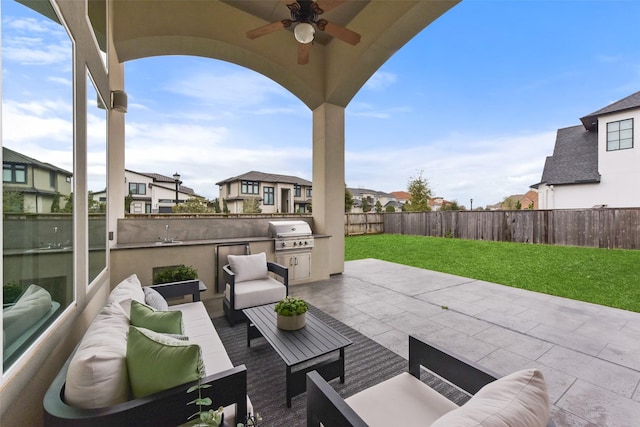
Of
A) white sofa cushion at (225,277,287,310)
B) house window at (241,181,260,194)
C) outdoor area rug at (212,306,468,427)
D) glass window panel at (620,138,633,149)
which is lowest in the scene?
outdoor area rug at (212,306,468,427)

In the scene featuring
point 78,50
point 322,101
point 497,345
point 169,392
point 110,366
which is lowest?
point 497,345

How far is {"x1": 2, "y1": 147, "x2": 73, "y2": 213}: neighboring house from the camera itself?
102cm

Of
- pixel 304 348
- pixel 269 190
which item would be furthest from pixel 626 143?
pixel 304 348

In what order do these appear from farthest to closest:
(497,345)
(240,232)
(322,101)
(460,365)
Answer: (322,101), (240,232), (497,345), (460,365)

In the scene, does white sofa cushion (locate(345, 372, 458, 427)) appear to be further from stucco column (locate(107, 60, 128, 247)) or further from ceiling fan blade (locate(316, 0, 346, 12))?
stucco column (locate(107, 60, 128, 247))

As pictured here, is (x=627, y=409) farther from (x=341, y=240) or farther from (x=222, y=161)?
(x=222, y=161)

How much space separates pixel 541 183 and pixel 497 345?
42.6 ft

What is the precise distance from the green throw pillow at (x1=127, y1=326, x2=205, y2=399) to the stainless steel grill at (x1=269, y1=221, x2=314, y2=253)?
3.59 metres

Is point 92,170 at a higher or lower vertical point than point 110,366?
higher

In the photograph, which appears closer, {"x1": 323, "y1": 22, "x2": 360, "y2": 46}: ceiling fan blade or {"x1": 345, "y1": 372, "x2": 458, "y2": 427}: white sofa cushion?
{"x1": 345, "y1": 372, "x2": 458, "y2": 427}: white sofa cushion

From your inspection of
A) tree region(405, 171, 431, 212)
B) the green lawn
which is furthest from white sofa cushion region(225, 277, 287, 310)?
tree region(405, 171, 431, 212)

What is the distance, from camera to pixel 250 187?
368 inches

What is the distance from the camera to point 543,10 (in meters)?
6.65

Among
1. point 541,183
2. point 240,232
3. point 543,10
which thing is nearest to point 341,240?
point 240,232
